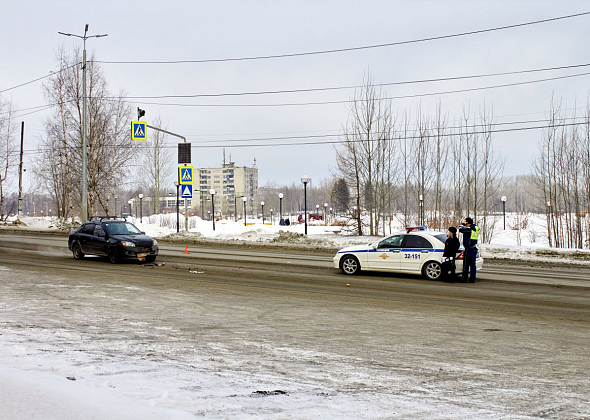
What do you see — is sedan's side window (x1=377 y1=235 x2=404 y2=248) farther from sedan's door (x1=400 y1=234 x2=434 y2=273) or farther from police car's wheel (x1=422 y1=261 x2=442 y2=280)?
police car's wheel (x1=422 y1=261 x2=442 y2=280)

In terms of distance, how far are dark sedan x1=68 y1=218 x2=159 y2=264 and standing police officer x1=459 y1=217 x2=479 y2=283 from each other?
1162 cm

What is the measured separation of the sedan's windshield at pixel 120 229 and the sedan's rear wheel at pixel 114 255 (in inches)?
36.3

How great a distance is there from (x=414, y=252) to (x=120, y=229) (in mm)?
12050

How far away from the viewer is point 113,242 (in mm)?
20750

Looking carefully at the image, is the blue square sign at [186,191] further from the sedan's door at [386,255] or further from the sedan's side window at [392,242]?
the sedan's side window at [392,242]

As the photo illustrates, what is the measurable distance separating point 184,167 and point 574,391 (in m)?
27.4

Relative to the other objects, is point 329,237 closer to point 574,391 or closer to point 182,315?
point 182,315

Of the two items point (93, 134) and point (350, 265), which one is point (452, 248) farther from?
point (93, 134)

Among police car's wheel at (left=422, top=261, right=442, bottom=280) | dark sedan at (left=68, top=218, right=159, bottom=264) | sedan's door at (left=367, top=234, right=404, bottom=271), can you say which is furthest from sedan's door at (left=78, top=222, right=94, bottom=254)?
police car's wheel at (left=422, top=261, right=442, bottom=280)

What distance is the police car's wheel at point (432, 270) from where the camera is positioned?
54.2 feet

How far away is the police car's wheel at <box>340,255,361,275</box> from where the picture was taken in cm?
1773

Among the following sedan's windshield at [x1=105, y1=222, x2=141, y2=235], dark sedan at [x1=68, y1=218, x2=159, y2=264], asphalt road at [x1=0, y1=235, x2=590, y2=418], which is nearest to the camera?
asphalt road at [x1=0, y1=235, x2=590, y2=418]

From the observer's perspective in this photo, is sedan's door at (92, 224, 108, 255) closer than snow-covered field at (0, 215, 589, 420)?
No

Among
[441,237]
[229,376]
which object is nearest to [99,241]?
[441,237]
